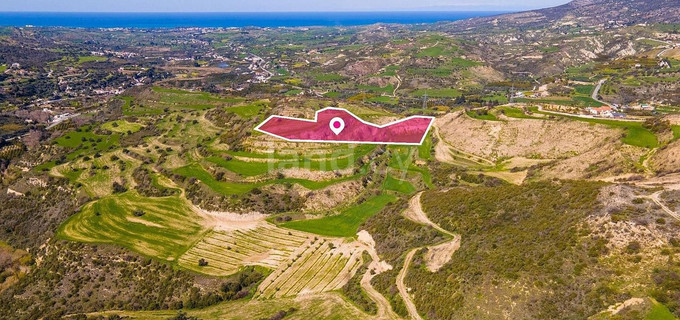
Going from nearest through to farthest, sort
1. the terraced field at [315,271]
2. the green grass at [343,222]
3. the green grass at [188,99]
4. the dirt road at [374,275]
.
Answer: the dirt road at [374,275]
the terraced field at [315,271]
the green grass at [343,222]
the green grass at [188,99]

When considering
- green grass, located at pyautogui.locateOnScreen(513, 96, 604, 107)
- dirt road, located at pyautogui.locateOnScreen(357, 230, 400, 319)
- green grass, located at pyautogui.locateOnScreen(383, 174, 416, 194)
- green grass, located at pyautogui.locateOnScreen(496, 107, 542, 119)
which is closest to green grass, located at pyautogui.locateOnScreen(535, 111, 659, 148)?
green grass, located at pyautogui.locateOnScreen(496, 107, 542, 119)

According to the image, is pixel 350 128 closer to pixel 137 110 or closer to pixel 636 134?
pixel 636 134

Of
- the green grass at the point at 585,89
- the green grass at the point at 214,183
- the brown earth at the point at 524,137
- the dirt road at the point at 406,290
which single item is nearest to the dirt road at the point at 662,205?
the dirt road at the point at 406,290

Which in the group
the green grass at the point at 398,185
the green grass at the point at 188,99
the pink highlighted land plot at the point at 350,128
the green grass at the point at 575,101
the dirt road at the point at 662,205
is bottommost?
the green grass at the point at 398,185

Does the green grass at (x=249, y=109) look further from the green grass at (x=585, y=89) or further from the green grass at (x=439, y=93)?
the green grass at (x=585, y=89)

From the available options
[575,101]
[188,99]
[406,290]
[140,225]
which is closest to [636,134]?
[406,290]

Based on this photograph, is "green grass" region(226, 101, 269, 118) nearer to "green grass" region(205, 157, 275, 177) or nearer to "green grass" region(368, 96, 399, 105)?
"green grass" region(205, 157, 275, 177)
